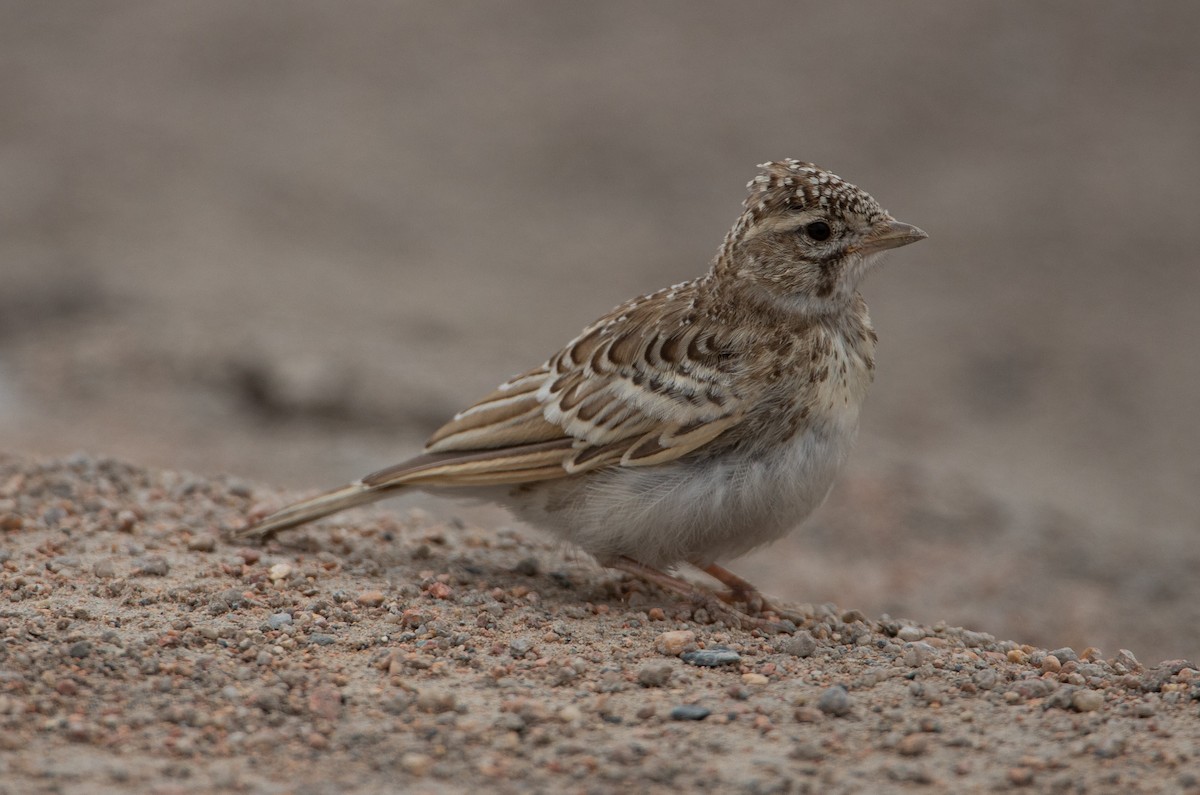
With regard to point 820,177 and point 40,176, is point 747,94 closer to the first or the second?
point 40,176

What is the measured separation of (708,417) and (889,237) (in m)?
1.16

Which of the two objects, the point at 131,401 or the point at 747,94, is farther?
the point at 747,94

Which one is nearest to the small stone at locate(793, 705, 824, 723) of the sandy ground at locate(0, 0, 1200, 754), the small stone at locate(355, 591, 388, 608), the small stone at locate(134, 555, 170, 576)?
the sandy ground at locate(0, 0, 1200, 754)

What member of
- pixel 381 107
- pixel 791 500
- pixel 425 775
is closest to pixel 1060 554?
pixel 791 500

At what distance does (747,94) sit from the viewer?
20391 millimetres

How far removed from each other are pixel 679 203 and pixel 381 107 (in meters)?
4.71

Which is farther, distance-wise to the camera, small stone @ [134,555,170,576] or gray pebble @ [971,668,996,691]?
small stone @ [134,555,170,576]

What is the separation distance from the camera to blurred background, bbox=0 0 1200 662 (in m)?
10.7

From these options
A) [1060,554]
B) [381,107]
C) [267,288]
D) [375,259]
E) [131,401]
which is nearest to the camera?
[1060,554]

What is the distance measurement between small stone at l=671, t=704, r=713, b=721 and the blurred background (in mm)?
4064

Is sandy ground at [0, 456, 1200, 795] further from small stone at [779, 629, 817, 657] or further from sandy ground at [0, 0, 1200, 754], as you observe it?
sandy ground at [0, 0, 1200, 754]

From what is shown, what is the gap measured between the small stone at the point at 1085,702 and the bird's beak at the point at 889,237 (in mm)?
2173

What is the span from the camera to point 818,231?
643 centimetres

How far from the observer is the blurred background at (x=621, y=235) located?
10719 mm
